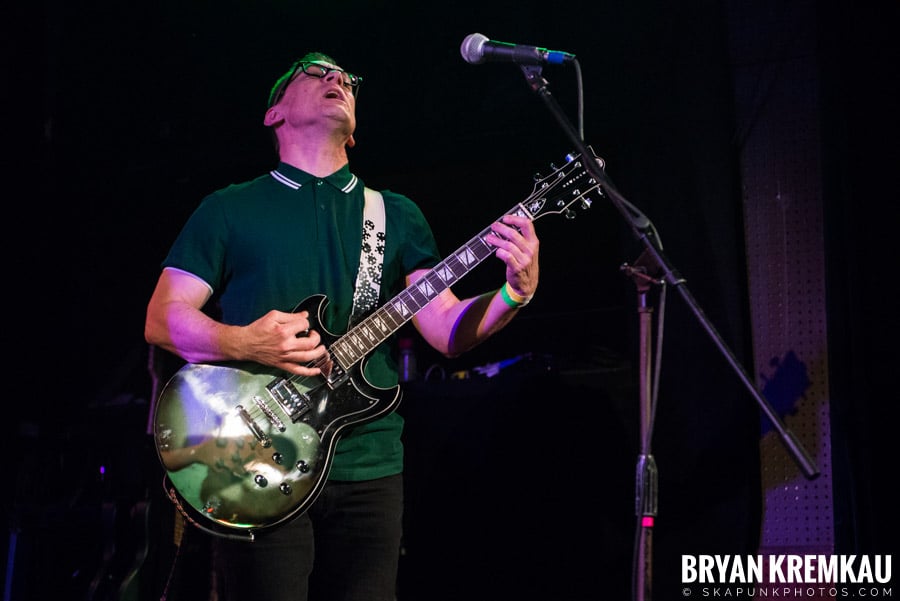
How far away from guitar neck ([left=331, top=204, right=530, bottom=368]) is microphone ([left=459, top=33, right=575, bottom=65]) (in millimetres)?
A: 478

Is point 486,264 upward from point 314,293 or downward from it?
upward

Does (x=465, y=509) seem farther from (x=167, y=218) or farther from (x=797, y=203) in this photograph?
(x=167, y=218)

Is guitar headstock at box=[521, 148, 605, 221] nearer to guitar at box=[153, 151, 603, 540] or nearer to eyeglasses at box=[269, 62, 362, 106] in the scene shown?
guitar at box=[153, 151, 603, 540]

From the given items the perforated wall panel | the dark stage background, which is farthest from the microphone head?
the perforated wall panel

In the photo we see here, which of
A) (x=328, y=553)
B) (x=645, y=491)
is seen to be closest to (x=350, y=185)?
(x=328, y=553)

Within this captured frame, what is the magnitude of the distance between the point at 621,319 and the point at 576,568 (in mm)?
1539

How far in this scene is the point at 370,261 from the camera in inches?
104

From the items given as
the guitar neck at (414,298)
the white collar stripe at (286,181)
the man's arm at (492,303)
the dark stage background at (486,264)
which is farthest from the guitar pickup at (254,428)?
the dark stage background at (486,264)

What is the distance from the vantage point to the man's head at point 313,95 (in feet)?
9.25

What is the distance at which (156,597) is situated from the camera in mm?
3998

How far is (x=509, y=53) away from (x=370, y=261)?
78cm

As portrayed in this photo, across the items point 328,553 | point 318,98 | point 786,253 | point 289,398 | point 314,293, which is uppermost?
point 318,98

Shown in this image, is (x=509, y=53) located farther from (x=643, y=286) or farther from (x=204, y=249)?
(x=204, y=249)

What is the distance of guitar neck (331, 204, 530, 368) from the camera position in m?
2.47
